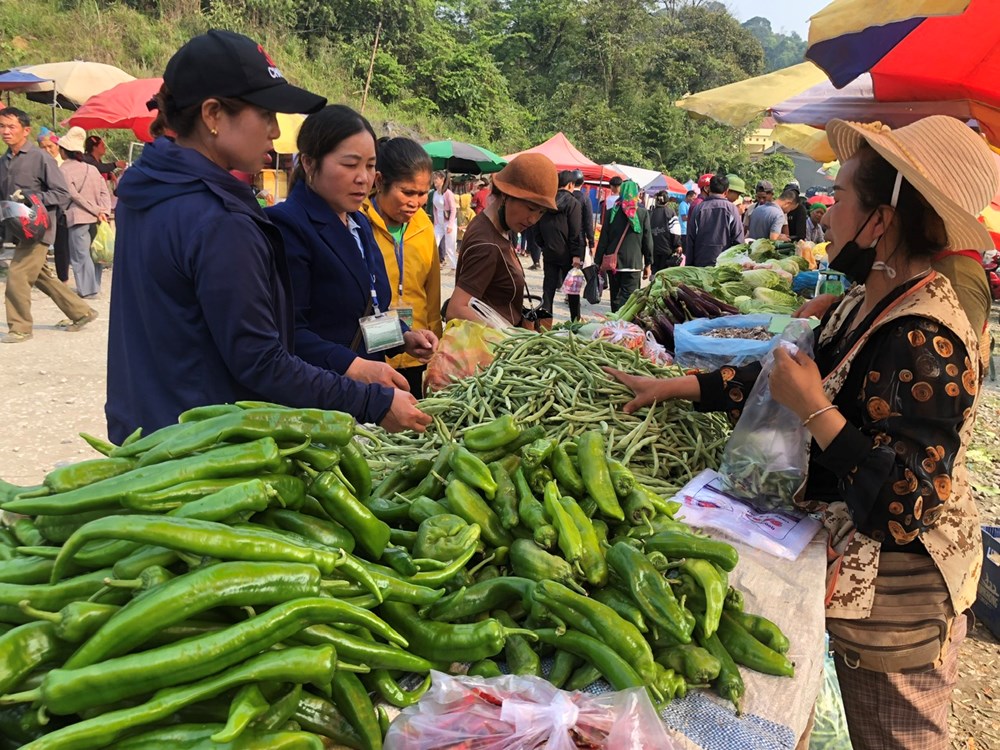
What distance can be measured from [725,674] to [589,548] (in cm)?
41

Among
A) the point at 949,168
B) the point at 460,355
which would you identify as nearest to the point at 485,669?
the point at 949,168

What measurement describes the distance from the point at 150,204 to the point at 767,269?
595 centimetres

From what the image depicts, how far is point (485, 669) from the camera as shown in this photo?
148 centimetres

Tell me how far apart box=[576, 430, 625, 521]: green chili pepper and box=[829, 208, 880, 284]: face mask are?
100cm

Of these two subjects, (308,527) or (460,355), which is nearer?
(308,527)

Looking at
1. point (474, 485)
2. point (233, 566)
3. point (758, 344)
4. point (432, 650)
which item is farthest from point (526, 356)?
point (233, 566)

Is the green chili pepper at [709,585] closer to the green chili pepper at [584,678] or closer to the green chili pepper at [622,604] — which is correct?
the green chili pepper at [622,604]

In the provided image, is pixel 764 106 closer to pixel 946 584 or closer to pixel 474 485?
pixel 946 584

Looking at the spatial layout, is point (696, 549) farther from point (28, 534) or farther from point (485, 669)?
point (28, 534)

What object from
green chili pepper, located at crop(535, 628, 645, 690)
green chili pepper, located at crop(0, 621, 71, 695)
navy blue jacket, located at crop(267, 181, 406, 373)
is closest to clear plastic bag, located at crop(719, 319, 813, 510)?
green chili pepper, located at crop(535, 628, 645, 690)

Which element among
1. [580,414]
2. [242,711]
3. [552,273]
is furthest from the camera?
[552,273]

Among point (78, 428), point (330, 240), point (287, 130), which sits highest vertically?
point (287, 130)

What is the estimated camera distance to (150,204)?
209 cm

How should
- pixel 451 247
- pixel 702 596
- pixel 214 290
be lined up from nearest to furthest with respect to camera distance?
pixel 702 596 < pixel 214 290 < pixel 451 247
